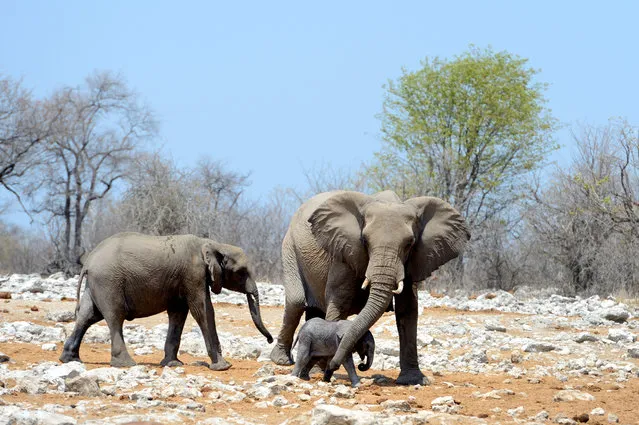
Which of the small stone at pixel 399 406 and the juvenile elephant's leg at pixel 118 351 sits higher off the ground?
the juvenile elephant's leg at pixel 118 351

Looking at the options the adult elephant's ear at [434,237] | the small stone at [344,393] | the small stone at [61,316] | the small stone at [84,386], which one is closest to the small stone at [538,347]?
the adult elephant's ear at [434,237]

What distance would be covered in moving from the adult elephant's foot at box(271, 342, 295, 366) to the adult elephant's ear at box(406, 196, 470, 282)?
2800 millimetres

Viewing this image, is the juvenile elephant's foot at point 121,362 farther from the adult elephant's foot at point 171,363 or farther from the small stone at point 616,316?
the small stone at point 616,316

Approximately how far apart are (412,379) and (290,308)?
90.4 inches

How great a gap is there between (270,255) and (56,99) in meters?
12.3

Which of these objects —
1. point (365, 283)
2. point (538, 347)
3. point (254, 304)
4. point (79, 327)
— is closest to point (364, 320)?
point (365, 283)

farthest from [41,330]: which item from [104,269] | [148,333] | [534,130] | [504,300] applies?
[534,130]

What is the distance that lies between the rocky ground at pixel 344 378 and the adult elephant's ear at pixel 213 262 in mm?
Result: 1021

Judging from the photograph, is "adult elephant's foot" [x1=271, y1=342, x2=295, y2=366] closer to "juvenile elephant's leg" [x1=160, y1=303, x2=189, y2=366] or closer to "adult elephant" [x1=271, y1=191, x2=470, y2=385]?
"juvenile elephant's leg" [x1=160, y1=303, x2=189, y2=366]

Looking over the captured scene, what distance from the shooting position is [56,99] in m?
40.6

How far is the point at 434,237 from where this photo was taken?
10.0 meters

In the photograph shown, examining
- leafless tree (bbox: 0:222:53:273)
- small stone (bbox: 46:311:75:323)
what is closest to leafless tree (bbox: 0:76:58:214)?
leafless tree (bbox: 0:222:53:273)

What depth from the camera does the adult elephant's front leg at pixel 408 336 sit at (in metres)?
9.98

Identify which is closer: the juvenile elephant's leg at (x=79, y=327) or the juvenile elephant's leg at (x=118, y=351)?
the juvenile elephant's leg at (x=118, y=351)
